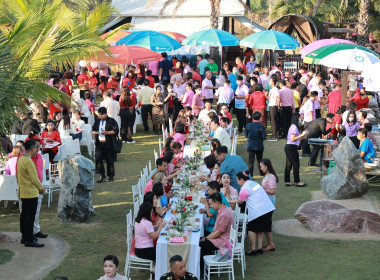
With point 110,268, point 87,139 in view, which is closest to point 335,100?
point 87,139

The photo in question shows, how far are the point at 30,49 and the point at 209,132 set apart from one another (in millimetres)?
6665

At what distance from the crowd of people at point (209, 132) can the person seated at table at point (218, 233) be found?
0.05ft

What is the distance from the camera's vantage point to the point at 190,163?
13406mm

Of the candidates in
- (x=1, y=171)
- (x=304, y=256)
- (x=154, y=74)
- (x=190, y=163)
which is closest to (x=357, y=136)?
(x=190, y=163)

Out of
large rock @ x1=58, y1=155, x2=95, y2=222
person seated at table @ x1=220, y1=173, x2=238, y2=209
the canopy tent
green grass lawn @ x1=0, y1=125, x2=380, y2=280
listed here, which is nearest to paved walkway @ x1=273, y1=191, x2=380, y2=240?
green grass lawn @ x1=0, y1=125, x2=380, y2=280

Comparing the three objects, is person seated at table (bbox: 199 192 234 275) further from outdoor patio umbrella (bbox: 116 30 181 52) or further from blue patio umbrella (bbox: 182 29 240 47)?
blue patio umbrella (bbox: 182 29 240 47)

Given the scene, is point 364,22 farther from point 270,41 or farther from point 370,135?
point 370,135

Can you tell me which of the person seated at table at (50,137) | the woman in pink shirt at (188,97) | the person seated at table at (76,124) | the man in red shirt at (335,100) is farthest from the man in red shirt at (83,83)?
the man in red shirt at (335,100)

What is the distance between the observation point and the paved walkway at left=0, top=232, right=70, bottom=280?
393 inches

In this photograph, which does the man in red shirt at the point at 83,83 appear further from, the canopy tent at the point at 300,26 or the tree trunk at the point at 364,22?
the tree trunk at the point at 364,22

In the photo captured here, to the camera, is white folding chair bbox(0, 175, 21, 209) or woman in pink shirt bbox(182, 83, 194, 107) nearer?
white folding chair bbox(0, 175, 21, 209)

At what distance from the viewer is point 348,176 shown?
1434 centimetres

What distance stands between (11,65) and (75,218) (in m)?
3.30

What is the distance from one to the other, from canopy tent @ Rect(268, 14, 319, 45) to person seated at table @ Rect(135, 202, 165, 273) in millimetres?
22220
